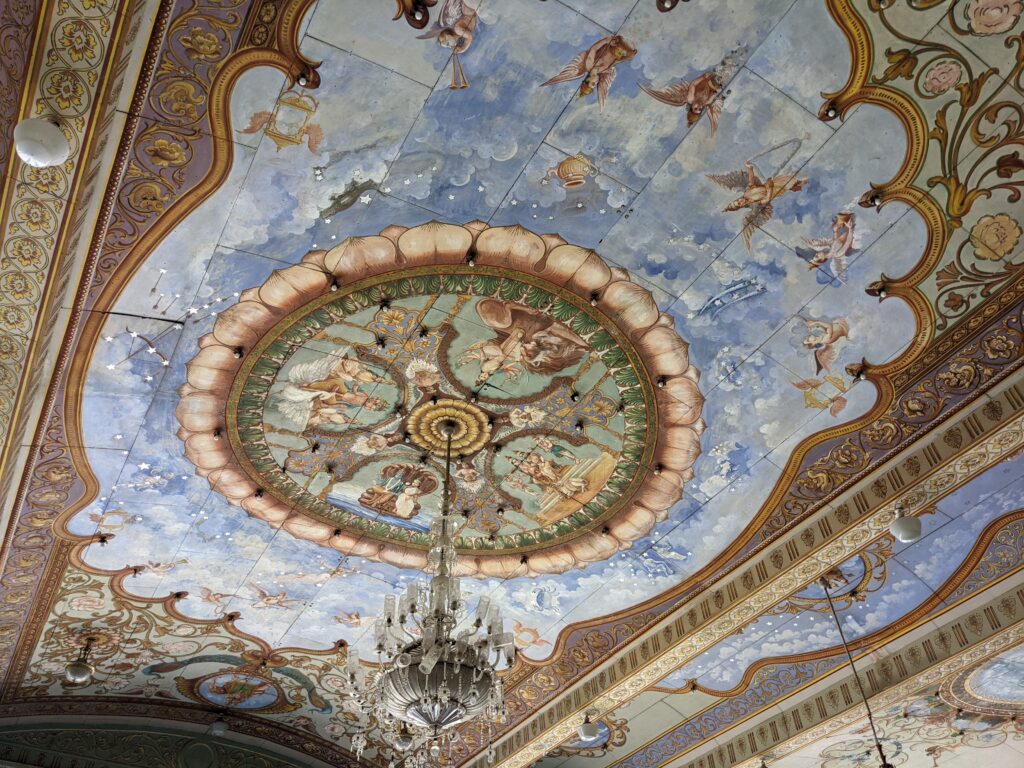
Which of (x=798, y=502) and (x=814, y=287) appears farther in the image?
(x=798, y=502)

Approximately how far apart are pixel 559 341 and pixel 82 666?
272 inches

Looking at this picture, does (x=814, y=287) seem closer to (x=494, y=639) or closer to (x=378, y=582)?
(x=494, y=639)

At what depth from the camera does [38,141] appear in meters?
3.92

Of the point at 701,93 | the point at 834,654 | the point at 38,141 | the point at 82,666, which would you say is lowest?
the point at 834,654

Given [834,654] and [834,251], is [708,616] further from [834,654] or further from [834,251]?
[834,251]

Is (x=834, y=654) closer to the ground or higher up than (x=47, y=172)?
closer to the ground

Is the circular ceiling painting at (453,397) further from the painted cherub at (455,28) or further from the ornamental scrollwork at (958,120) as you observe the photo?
the ornamental scrollwork at (958,120)

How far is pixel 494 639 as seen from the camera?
20.8 feet

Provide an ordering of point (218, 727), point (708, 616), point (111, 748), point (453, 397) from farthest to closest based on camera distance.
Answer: point (218, 727) → point (111, 748) → point (708, 616) → point (453, 397)

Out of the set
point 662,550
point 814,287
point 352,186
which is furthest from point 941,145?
point 662,550

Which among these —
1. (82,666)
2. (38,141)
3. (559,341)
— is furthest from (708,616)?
(82,666)

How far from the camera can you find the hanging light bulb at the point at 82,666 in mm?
9047

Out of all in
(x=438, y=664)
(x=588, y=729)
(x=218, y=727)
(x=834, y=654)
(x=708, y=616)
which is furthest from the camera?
(x=218, y=727)

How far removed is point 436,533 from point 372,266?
252 cm
